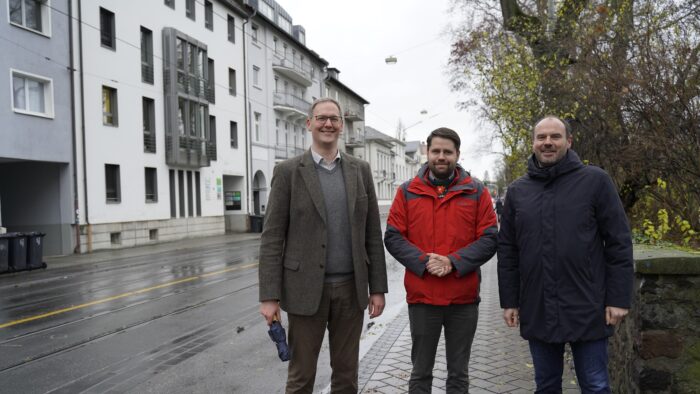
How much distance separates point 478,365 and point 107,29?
22.5m

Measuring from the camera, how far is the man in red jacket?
3.44 m

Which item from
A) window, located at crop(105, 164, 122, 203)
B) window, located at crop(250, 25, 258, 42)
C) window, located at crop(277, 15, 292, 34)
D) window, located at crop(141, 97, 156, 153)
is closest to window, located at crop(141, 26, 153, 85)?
window, located at crop(141, 97, 156, 153)

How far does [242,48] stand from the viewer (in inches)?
1330

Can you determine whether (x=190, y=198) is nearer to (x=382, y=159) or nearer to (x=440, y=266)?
(x=440, y=266)

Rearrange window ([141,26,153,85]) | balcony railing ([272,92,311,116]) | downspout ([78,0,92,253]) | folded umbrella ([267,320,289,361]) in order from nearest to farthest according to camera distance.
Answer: folded umbrella ([267,320,289,361]) < downspout ([78,0,92,253]) < window ([141,26,153,85]) < balcony railing ([272,92,311,116])

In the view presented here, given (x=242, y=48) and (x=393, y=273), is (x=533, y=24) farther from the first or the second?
(x=242, y=48)

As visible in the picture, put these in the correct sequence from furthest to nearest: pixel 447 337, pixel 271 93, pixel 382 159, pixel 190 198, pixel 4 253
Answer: pixel 382 159 < pixel 271 93 < pixel 190 198 < pixel 4 253 < pixel 447 337

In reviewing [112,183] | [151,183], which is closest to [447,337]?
[112,183]

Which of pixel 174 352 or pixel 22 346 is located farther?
pixel 22 346

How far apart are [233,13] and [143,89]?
10528mm

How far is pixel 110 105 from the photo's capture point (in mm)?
22969

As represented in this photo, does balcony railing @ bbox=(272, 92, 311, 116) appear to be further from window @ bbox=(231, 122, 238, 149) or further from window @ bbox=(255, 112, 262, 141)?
window @ bbox=(231, 122, 238, 149)

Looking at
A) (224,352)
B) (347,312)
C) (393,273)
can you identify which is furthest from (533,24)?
(347,312)

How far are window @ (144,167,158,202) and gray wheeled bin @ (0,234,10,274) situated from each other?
1054 cm
